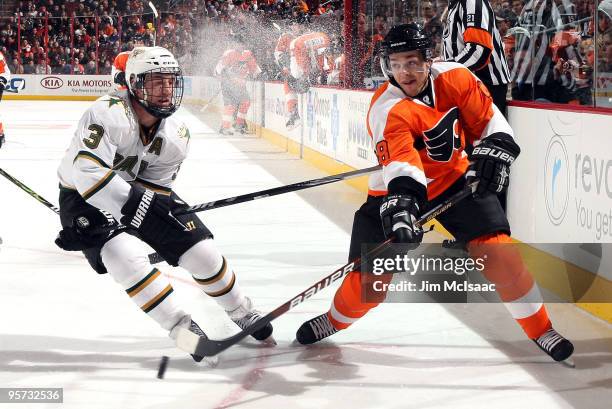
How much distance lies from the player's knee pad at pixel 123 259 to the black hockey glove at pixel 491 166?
0.96 meters

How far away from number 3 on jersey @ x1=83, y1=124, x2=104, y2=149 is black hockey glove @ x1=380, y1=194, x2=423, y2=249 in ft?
2.66

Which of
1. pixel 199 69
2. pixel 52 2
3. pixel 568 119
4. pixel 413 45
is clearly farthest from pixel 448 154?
pixel 52 2

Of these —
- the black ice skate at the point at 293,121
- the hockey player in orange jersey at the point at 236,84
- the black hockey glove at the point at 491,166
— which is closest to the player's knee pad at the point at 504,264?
the black hockey glove at the point at 491,166

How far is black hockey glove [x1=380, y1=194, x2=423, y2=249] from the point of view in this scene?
2408mm

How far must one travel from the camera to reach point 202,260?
9.13 feet

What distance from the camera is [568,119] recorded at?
3574mm

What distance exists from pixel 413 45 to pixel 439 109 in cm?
21

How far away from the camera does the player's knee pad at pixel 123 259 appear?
2.63 meters

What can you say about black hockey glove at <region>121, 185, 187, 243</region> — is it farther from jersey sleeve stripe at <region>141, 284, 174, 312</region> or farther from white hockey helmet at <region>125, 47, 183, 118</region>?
white hockey helmet at <region>125, 47, 183, 118</region>

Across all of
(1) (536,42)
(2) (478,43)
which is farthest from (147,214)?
(1) (536,42)

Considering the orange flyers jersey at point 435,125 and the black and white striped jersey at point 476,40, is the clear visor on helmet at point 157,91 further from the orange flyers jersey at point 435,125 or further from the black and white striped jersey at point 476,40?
the black and white striped jersey at point 476,40

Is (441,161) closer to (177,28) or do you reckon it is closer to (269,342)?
(269,342)

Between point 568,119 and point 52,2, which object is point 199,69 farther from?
point 568,119

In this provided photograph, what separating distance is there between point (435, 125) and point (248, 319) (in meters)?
0.85
